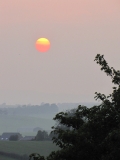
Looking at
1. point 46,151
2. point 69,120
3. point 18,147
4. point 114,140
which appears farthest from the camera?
point 18,147

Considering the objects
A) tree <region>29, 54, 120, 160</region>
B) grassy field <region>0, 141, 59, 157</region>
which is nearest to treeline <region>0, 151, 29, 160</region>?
grassy field <region>0, 141, 59, 157</region>

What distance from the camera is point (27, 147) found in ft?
307

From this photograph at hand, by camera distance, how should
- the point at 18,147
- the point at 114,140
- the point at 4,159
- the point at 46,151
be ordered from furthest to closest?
1. the point at 18,147
2. the point at 46,151
3. the point at 4,159
4. the point at 114,140

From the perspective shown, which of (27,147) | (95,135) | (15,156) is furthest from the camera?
(27,147)

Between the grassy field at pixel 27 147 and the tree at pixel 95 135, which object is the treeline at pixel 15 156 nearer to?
the grassy field at pixel 27 147

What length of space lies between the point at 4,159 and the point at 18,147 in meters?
13.1

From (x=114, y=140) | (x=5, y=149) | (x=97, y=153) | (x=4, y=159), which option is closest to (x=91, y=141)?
(x=97, y=153)

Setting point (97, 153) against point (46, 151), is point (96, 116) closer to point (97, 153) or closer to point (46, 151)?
point (97, 153)

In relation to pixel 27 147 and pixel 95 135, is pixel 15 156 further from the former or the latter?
pixel 95 135

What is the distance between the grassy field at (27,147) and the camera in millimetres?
88312

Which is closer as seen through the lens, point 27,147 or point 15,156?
point 15,156

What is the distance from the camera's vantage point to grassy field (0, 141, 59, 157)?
3477 inches

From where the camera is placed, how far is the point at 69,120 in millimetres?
24422

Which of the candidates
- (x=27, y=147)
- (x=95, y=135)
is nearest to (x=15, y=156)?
(x=27, y=147)
